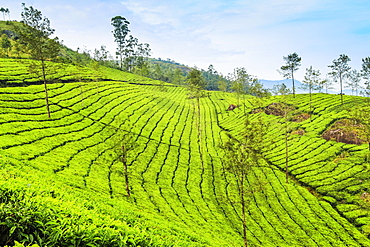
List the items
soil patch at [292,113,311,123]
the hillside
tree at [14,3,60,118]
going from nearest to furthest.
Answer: the hillside
tree at [14,3,60,118]
soil patch at [292,113,311,123]

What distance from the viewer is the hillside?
8.00 metres

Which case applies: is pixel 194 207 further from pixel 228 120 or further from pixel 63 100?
pixel 228 120

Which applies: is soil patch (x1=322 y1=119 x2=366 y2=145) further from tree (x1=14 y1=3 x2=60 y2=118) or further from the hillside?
tree (x1=14 y1=3 x2=60 y2=118)

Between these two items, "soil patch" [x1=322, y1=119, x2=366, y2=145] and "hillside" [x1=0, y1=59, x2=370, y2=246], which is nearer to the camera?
"hillside" [x1=0, y1=59, x2=370, y2=246]

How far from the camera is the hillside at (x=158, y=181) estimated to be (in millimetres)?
7998

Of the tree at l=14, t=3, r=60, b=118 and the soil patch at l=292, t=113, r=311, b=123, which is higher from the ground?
the tree at l=14, t=3, r=60, b=118

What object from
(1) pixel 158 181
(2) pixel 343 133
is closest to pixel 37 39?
(1) pixel 158 181

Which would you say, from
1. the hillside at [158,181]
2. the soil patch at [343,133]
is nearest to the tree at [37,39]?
the hillside at [158,181]

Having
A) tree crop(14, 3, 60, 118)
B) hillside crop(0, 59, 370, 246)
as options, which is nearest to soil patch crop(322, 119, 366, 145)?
hillside crop(0, 59, 370, 246)

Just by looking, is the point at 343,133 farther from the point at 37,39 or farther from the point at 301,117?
the point at 37,39

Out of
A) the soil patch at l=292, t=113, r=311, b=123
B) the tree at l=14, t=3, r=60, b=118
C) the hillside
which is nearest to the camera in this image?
the hillside

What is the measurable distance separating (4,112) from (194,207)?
38.4m

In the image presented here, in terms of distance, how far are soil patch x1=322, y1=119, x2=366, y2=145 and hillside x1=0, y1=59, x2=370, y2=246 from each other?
219cm

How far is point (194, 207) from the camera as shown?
3175 centimetres
